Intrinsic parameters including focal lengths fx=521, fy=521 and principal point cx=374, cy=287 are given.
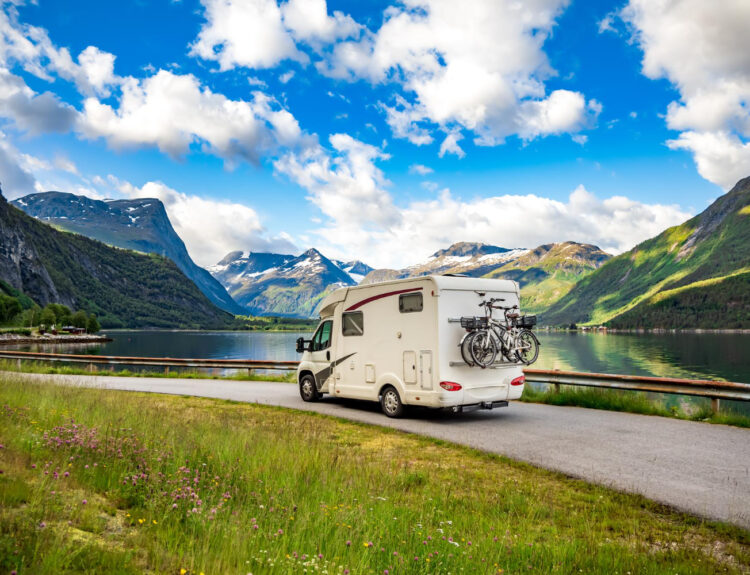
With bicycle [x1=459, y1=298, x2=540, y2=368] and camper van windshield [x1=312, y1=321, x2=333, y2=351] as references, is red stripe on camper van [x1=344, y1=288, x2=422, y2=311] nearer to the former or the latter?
camper van windshield [x1=312, y1=321, x2=333, y2=351]

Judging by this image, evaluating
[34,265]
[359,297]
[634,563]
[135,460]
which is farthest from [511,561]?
[34,265]

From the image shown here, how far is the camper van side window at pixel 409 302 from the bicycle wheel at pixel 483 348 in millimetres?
1516

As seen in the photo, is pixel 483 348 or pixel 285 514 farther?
pixel 483 348

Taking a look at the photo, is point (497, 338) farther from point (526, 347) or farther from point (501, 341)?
point (526, 347)

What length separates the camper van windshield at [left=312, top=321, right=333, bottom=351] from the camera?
1550 centimetres

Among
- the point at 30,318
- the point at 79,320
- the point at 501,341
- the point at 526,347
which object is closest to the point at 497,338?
the point at 501,341

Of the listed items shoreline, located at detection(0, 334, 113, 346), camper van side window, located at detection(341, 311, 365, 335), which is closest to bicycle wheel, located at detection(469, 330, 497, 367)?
camper van side window, located at detection(341, 311, 365, 335)

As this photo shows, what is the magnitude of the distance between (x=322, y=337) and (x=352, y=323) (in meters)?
1.61

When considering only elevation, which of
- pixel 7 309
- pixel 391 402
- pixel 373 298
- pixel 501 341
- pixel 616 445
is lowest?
pixel 616 445

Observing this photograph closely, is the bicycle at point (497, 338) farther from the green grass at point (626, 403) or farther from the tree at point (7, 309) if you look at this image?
the tree at point (7, 309)

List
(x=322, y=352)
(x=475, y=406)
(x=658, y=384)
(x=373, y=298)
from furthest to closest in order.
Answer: (x=322, y=352)
(x=373, y=298)
(x=658, y=384)
(x=475, y=406)

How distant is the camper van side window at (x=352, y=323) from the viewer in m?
14.2

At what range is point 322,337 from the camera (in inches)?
620

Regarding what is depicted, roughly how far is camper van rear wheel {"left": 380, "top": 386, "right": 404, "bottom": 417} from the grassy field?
497 centimetres
